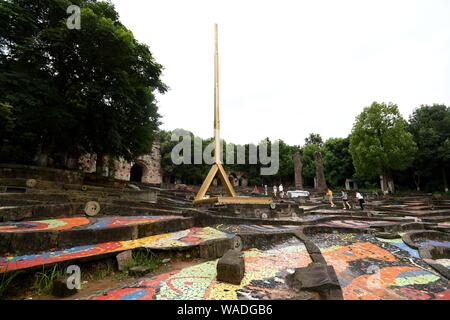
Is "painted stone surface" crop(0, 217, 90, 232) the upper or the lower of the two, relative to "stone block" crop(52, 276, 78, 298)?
upper

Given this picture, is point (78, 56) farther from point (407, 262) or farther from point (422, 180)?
point (422, 180)

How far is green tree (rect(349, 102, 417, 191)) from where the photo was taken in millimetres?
28531

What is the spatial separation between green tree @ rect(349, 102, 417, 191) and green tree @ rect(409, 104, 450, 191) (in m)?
2.98

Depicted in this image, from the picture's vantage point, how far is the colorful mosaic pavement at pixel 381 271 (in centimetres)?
313

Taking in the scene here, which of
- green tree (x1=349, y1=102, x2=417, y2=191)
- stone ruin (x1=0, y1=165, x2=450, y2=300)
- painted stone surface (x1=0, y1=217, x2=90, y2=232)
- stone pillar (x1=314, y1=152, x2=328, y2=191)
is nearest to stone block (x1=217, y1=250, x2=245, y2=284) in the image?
stone ruin (x1=0, y1=165, x2=450, y2=300)

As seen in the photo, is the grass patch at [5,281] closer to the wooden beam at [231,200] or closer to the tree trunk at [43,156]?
the wooden beam at [231,200]

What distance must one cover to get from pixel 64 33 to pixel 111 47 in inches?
82.7

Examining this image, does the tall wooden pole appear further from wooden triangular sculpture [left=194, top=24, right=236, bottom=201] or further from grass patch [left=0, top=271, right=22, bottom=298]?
grass patch [left=0, top=271, right=22, bottom=298]

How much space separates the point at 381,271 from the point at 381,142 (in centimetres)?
3170

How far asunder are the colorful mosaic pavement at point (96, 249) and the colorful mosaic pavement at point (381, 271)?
8.74 feet

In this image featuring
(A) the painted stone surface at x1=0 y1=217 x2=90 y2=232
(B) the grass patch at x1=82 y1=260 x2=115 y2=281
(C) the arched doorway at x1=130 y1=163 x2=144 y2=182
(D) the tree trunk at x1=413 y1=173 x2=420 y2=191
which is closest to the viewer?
(B) the grass patch at x1=82 y1=260 x2=115 y2=281

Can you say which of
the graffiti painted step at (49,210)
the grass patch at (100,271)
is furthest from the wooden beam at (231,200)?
the grass patch at (100,271)
